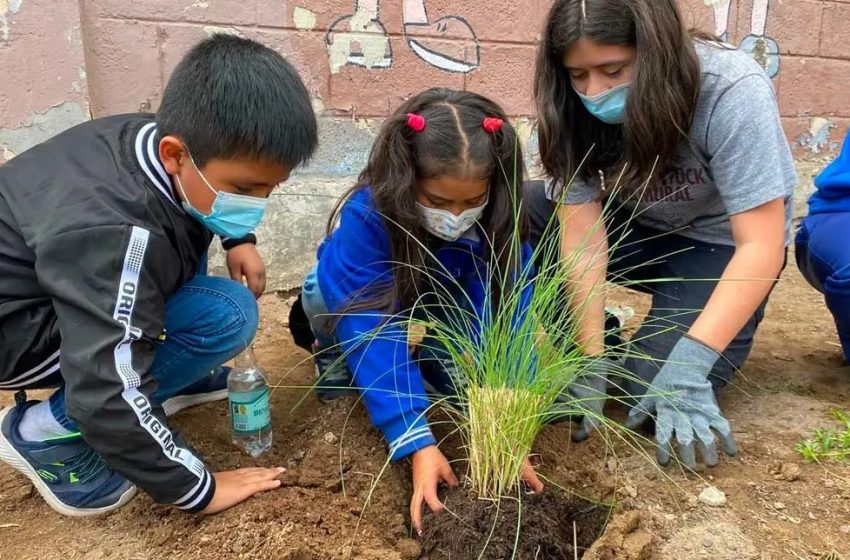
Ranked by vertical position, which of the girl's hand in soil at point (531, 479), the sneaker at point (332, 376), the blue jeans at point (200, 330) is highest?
the blue jeans at point (200, 330)

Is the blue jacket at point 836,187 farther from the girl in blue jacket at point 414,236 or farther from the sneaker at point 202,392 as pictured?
the sneaker at point 202,392

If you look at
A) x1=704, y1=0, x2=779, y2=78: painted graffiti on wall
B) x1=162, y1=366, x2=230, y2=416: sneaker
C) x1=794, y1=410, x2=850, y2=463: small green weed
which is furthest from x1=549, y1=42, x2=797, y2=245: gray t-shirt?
x1=704, y1=0, x2=779, y2=78: painted graffiti on wall

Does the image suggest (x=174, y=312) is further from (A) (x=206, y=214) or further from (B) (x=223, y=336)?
(A) (x=206, y=214)

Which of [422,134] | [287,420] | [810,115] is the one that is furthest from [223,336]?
[810,115]

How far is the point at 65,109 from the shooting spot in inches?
116

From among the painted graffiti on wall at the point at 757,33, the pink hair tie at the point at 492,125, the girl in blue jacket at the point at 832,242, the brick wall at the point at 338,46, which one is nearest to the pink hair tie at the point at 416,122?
the pink hair tie at the point at 492,125

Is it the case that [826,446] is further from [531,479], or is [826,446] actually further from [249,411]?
[249,411]

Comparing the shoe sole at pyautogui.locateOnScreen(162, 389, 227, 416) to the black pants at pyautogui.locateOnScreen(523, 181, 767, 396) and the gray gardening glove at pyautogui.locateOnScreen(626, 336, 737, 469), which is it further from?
the gray gardening glove at pyautogui.locateOnScreen(626, 336, 737, 469)

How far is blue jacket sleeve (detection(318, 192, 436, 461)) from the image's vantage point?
5.95 ft

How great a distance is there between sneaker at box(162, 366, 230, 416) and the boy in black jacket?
1.48 ft

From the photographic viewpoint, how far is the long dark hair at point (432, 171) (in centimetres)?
177

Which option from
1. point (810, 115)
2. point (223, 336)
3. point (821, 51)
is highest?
point (821, 51)

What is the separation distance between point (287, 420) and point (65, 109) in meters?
1.70

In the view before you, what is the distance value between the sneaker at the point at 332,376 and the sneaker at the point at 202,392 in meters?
0.31
